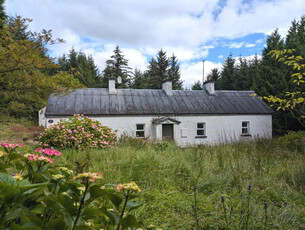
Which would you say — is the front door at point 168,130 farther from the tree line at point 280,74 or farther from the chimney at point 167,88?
the tree line at point 280,74

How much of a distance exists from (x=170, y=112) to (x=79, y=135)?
978 cm

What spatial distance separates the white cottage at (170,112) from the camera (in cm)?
1510

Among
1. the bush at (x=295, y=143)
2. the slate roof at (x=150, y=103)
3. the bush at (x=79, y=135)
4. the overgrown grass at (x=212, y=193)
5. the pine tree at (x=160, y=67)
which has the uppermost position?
the pine tree at (x=160, y=67)

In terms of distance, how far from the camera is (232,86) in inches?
1216

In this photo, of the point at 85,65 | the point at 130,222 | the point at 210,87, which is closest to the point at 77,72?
the point at 130,222

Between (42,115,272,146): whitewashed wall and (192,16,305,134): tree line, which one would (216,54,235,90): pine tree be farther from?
(42,115,272,146): whitewashed wall

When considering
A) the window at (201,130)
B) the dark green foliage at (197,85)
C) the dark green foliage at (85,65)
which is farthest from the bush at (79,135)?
the dark green foliage at (197,85)

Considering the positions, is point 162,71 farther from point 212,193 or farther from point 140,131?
point 212,193

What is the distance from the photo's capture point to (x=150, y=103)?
1656 centimetres

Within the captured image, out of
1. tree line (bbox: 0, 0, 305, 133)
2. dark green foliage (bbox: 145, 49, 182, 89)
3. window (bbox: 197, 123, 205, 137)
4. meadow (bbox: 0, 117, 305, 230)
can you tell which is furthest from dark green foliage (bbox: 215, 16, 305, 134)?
dark green foliage (bbox: 145, 49, 182, 89)

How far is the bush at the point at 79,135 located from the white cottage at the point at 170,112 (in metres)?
6.35

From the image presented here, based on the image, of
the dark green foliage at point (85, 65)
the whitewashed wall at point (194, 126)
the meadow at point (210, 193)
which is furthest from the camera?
the dark green foliage at point (85, 65)

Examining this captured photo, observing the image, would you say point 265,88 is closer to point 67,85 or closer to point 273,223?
point 67,85

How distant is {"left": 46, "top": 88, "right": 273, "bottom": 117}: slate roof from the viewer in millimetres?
15047
